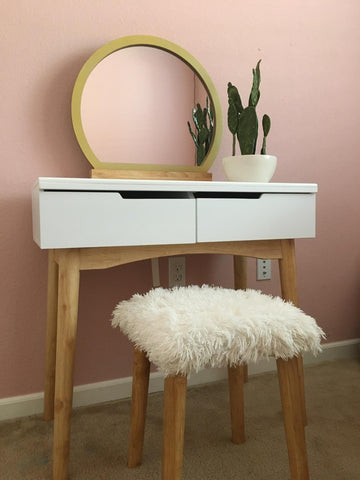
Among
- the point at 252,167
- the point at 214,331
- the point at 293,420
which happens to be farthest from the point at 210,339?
the point at 252,167

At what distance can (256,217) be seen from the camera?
111 cm

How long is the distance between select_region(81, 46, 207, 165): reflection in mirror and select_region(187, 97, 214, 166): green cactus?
2cm

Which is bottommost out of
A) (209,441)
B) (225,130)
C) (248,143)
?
(209,441)

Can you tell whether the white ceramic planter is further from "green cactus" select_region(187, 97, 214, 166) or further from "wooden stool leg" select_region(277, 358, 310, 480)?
"wooden stool leg" select_region(277, 358, 310, 480)

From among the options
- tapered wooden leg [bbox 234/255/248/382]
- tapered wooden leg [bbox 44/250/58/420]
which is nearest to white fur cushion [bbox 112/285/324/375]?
tapered wooden leg [bbox 44/250/58/420]

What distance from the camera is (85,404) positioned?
4.50ft

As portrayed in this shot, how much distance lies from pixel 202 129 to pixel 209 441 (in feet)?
3.28

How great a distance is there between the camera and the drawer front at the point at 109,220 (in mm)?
917

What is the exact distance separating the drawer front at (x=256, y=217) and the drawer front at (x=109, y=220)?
0.04 metres

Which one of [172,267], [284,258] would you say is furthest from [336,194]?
[172,267]

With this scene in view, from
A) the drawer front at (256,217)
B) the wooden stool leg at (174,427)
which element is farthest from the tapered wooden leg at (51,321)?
the wooden stool leg at (174,427)

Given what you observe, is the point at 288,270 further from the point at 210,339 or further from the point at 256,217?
the point at 210,339

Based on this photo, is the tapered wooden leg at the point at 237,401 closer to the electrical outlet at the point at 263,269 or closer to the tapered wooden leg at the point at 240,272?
the tapered wooden leg at the point at 240,272

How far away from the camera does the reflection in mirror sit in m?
1.29
